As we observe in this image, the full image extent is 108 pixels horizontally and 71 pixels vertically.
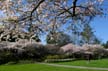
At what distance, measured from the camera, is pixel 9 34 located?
35.0 feet

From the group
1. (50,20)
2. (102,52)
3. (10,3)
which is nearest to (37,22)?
(50,20)

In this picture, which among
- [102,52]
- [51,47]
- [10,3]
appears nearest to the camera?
[10,3]

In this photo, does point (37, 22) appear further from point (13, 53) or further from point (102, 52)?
point (102, 52)

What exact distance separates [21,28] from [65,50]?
202 ft

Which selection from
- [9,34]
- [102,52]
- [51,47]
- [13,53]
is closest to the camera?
[9,34]

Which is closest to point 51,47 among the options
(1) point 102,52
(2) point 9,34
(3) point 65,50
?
(3) point 65,50

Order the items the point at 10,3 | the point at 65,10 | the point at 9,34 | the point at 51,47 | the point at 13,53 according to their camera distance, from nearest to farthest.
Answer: the point at 65,10 < the point at 10,3 < the point at 9,34 < the point at 13,53 < the point at 51,47

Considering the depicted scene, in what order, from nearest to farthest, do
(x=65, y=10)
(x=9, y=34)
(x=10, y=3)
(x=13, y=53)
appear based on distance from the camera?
(x=65, y=10) → (x=10, y=3) → (x=9, y=34) → (x=13, y=53)

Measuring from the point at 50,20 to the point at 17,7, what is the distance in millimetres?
1127

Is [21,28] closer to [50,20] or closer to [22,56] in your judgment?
[50,20]

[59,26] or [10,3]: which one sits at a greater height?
[10,3]

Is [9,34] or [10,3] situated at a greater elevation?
[10,3]

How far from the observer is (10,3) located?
987 centimetres

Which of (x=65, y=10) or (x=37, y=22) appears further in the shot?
(x=37, y=22)
